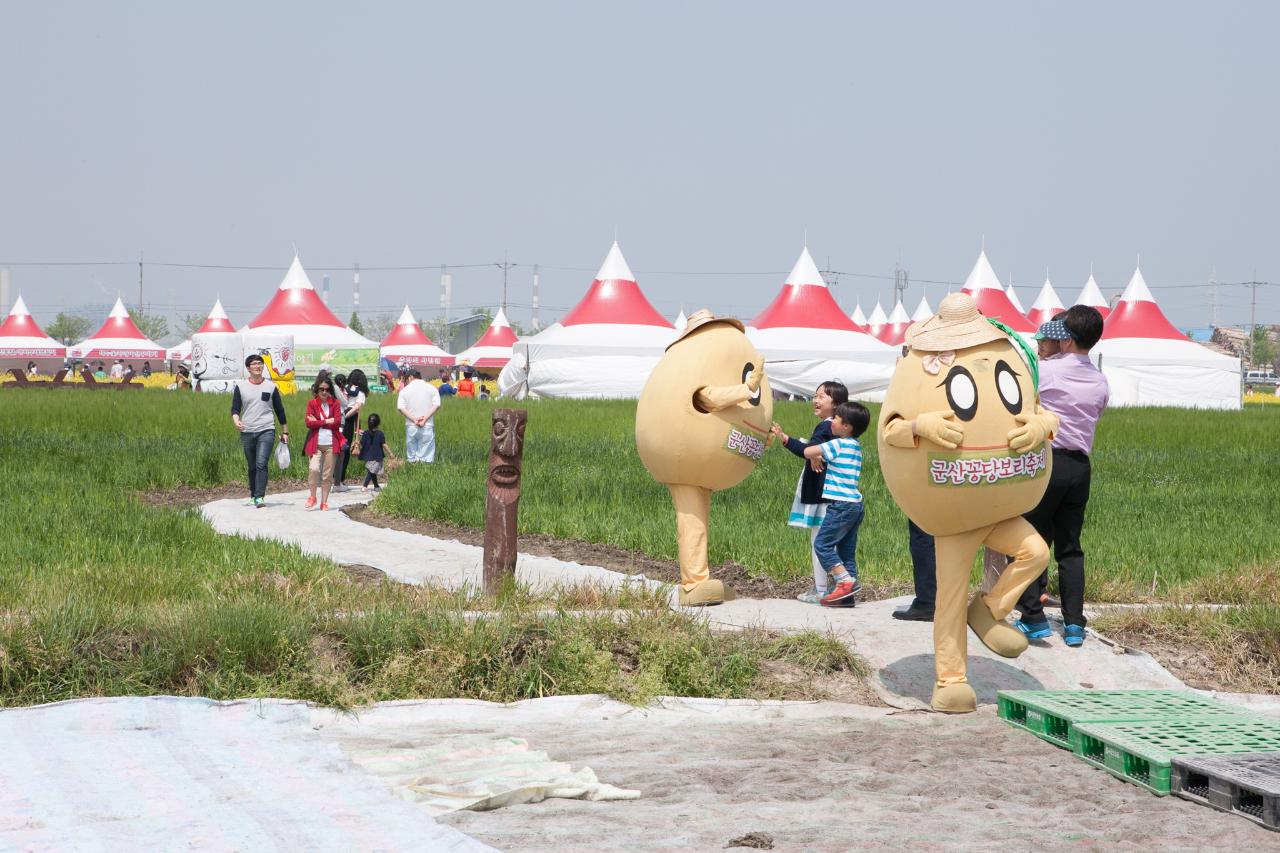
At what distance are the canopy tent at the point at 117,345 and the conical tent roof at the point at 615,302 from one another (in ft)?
83.8

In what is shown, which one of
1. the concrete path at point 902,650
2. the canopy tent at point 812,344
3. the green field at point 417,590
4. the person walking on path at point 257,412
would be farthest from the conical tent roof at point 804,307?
the concrete path at point 902,650

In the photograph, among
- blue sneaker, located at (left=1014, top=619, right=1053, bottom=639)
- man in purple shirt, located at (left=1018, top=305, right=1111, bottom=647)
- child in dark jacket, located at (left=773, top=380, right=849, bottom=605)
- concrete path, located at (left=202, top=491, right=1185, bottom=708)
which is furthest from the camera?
child in dark jacket, located at (left=773, top=380, right=849, bottom=605)

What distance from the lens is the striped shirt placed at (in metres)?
8.73

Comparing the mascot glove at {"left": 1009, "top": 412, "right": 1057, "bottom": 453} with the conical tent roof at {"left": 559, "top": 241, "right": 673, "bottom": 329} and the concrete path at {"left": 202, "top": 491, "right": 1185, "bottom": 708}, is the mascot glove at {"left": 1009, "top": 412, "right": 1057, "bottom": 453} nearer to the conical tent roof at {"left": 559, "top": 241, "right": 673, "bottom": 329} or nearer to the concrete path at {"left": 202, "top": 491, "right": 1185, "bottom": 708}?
Answer: the concrete path at {"left": 202, "top": 491, "right": 1185, "bottom": 708}

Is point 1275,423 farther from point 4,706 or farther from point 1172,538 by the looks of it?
point 4,706

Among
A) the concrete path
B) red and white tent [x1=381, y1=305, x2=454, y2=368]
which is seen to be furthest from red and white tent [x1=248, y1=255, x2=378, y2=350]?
the concrete path

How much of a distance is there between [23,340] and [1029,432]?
2425 inches

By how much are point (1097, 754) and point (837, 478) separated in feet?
10.4

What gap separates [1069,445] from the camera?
7.60 m

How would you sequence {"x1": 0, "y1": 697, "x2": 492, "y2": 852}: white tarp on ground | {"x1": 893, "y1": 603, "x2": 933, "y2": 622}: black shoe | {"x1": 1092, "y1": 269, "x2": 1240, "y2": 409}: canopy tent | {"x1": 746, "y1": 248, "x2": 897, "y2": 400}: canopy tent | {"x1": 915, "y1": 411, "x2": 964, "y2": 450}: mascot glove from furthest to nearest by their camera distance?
{"x1": 1092, "y1": 269, "x2": 1240, "y2": 409}: canopy tent → {"x1": 746, "y1": 248, "x2": 897, "y2": 400}: canopy tent → {"x1": 893, "y1": 603, "x2": 933, "y2": 622}: black shoe → {"x1": 915, "y1": 411, "x2": 964, "y2": 450}: mascot glove → {"x1": 0, "y1": 697, "x2": 492, "y2": 852}: white tarp on ground

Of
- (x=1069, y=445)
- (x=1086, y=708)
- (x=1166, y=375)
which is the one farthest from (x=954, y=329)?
(x=1166, y=375)

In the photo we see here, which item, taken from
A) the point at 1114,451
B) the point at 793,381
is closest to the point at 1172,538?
the point at 1114,451

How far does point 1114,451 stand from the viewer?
22984 millimetres

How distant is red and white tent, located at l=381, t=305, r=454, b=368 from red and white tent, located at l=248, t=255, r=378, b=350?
44.2 feet
